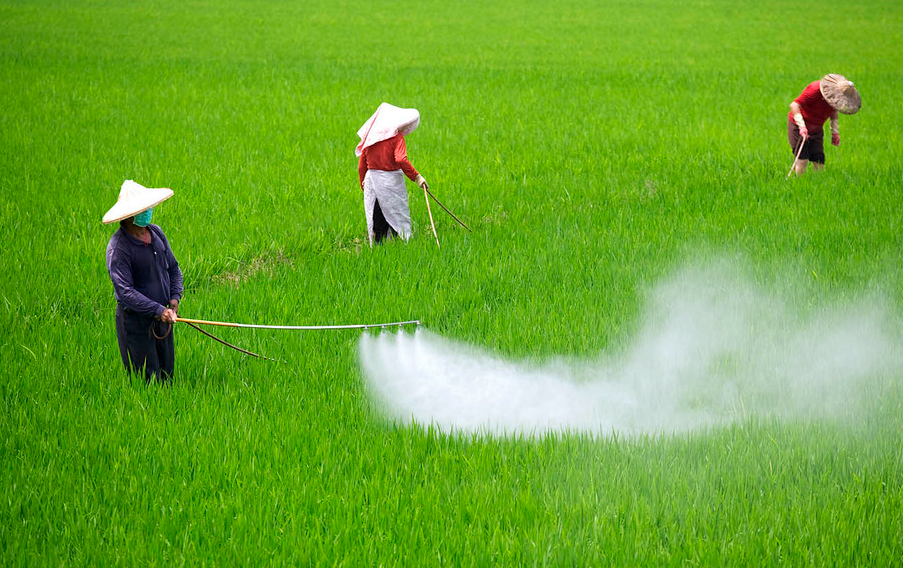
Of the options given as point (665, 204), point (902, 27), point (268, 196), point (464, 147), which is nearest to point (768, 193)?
point (665, 204)

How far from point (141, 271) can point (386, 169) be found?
261 centimetres

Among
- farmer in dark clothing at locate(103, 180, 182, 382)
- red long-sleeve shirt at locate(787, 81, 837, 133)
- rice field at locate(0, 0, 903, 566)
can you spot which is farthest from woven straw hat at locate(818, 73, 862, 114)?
farmer in dark clothing at locate(103, 180, 182, 382)

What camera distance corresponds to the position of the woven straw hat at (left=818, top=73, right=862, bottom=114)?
24.8 feet

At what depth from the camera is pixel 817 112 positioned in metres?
8.01

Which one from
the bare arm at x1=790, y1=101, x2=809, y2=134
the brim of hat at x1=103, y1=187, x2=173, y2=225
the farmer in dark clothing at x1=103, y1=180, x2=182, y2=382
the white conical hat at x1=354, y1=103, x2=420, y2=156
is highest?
the bare arm at x1=790, y1=101, x2=809, y2=134

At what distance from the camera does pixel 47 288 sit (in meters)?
5.49

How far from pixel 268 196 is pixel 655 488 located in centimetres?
546

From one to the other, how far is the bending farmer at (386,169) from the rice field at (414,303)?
0.80 feet

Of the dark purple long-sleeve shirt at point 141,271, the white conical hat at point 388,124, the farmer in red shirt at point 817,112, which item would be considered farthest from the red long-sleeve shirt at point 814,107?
the dark purple long-sleeve shirt at point 141,271

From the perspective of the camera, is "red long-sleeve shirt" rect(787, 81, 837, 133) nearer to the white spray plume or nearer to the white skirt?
the white spray plume

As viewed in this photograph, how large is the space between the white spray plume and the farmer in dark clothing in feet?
3.35

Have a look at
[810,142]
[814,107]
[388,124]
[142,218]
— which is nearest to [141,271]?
[142,218]

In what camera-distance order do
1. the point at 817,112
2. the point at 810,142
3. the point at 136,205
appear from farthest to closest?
the point at 810,142 < the point at 817,112 < the point at 136,205

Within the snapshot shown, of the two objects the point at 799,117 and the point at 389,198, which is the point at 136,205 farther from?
the point at 799,117
